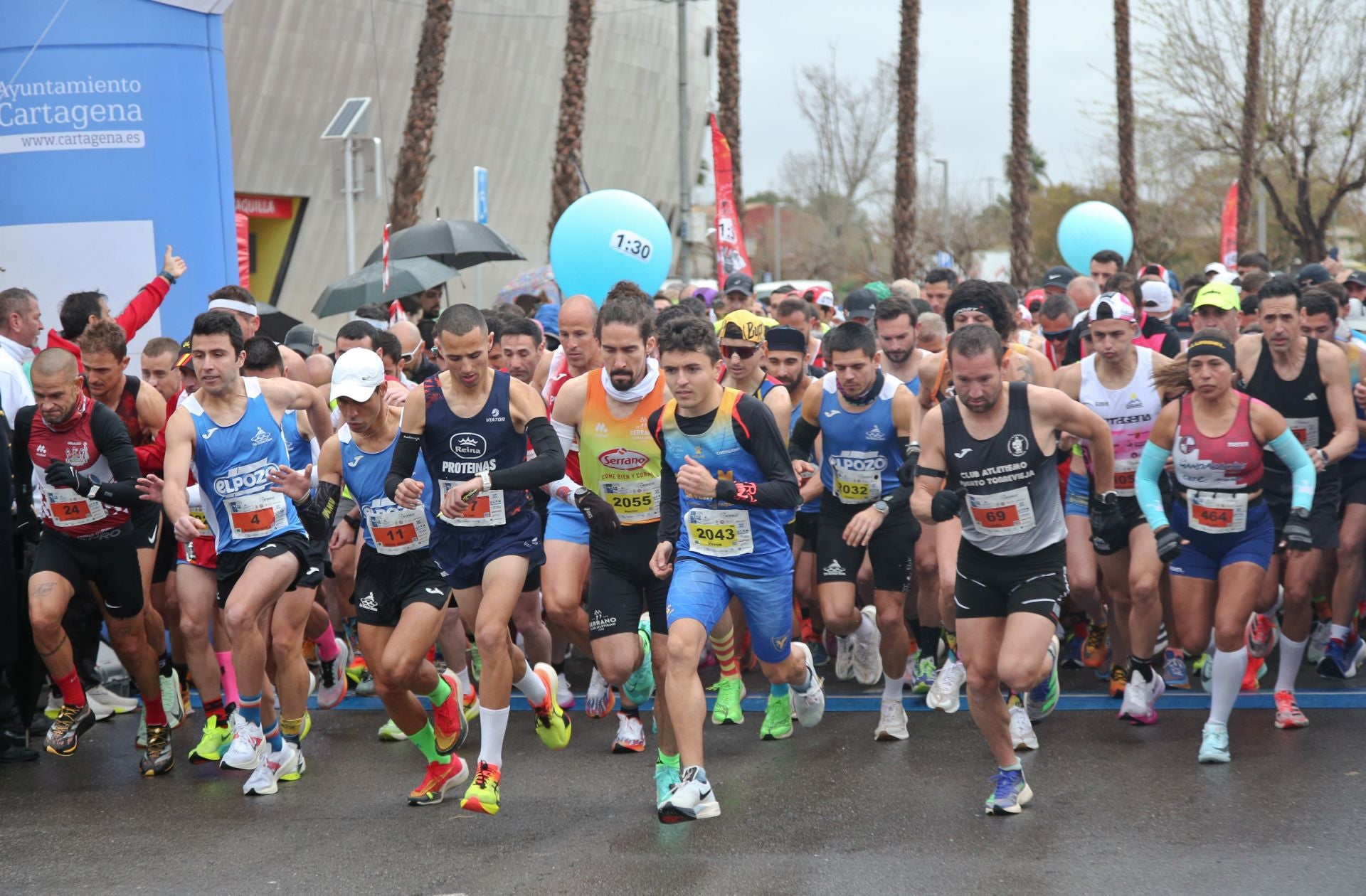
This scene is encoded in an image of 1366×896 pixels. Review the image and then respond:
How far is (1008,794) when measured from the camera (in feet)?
21.1

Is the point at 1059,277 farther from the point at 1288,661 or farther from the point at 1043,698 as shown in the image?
the point at 1043,698

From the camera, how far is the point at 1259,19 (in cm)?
3334

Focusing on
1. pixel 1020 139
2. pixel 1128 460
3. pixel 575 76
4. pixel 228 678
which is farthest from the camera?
pixel 1020 139

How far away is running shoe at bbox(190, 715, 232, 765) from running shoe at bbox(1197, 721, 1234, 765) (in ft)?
15.6

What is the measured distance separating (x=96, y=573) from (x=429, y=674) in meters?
2.06

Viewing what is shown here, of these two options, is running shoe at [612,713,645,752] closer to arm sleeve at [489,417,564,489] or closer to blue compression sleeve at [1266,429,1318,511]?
arm sleeve at [489,417,564,489]

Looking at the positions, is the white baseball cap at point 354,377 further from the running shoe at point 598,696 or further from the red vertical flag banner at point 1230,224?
the red vertical flag banner at point 1230,224

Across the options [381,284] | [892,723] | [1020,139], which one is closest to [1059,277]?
[381,284]

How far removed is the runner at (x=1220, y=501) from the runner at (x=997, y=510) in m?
1.01

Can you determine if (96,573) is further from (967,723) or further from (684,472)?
(967,723)

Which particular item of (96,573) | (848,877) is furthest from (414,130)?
(848,877)

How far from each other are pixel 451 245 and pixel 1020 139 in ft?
65.3

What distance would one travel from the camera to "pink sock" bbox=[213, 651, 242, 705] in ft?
26.3

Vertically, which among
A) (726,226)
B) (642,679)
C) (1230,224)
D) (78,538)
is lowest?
(642,679)
